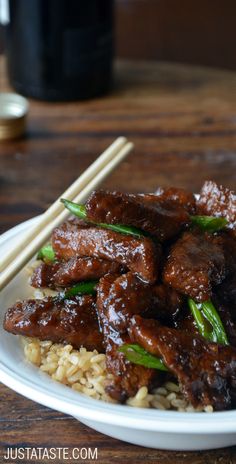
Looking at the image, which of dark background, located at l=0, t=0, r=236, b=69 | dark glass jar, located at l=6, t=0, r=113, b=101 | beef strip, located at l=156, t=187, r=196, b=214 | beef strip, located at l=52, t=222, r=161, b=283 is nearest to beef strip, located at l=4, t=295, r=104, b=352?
beef strip, located at l=52, t=222, r=161, b=283

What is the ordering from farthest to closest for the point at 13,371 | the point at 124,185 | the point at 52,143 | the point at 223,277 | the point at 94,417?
1. the point at 52,143
2. the point at 124,185
3. the point at 223,277
4. the point at 13,371
5. the point at 94,417

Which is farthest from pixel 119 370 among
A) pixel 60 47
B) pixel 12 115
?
pixel 60 47

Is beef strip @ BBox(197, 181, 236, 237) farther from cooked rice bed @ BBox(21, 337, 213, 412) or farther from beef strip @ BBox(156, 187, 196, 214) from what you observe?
→ cooked rice bed @ BBox(21, 337, 213, 412)

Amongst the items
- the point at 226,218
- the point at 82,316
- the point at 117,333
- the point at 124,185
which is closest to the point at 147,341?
the point at 117,333

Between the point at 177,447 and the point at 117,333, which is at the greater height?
the point at 117,333

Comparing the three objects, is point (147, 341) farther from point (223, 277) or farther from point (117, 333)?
point (223, 277)

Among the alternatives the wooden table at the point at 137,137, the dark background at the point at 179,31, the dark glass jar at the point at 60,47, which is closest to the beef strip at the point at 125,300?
the wooden table at the point at 137,137
